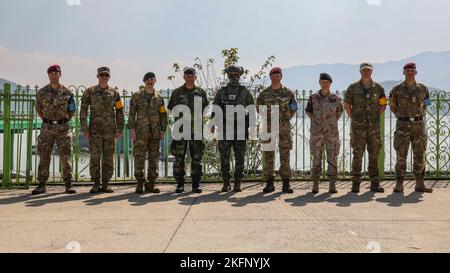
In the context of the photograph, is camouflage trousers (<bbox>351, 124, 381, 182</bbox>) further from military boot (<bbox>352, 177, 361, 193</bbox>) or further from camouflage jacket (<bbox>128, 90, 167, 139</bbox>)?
camouflage jacket (<bbox>128, 90, 167, 139</bbox>)

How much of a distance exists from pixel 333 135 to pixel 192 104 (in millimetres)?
2230

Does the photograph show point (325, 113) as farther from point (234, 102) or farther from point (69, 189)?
point (69, 189)

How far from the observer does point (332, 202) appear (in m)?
6.00

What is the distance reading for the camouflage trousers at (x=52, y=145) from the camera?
22.6 feet

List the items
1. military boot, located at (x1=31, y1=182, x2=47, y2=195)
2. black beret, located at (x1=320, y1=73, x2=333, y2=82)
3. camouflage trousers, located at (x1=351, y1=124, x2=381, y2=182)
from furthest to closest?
1. military boot, located at (x1=31, y1=182, x2=47, y2=195)
2. camouflage trousers, located at (x1=351, y1=124, x2=381, y2=182)
3. black beret, located at (x1=320, y1=73, x2=333, y2=82)

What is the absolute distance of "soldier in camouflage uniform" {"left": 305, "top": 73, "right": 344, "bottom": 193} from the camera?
22.3 ft

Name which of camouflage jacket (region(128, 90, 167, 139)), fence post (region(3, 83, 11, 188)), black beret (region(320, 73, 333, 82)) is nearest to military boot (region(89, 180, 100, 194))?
camouflage jacket (region(128, 90, 167, 139))

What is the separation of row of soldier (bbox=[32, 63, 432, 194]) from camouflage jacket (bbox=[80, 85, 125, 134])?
0.01 meters

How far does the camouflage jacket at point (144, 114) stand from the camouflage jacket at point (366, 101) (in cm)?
299

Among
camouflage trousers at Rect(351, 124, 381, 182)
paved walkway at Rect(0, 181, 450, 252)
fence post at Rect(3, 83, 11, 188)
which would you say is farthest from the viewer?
fence post at Rect(3, 83, 11, 188)

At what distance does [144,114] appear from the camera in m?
6.88

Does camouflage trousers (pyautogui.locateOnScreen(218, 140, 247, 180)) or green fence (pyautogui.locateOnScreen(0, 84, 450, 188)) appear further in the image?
green fence (pyautogui.locateOnScreen(0, 84, 450, 188))

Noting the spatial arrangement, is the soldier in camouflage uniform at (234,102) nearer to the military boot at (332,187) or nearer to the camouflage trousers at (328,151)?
the camouflage trousers at (328,151)

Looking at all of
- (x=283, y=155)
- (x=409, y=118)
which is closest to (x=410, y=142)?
(x=409, y=118)
